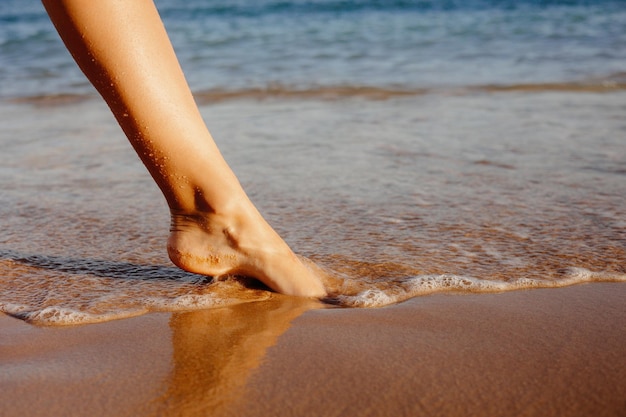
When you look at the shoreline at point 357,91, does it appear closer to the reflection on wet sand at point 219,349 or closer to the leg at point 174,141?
the leg at point 174,141

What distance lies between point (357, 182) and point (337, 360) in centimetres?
134

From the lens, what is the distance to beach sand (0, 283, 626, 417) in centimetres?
108

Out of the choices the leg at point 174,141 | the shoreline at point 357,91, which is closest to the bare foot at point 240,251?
the leg at point 174,141

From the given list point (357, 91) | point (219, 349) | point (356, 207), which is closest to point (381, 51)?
point (357, 91)

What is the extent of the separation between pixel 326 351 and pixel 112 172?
1741 mm

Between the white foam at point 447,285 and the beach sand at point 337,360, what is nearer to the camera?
the beach sand at point 337,360

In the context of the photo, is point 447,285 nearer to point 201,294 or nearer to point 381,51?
point 201,294

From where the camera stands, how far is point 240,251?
5.26 ft

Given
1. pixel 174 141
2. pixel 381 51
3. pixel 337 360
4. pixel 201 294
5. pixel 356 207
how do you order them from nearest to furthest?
pixel 337 360, pixel 174 141, pixel 201 294, pixel 356 207, pixel 381 51

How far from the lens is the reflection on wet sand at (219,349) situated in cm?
110

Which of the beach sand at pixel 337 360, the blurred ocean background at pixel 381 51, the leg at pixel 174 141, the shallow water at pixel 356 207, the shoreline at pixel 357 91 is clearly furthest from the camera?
the blurred ocean background at pixel 381 51

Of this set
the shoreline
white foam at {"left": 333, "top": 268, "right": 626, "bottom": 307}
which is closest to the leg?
white foam at {"left": 333, "top": 268, "right": 626, "bottom": 307}

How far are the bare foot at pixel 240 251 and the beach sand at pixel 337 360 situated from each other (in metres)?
0.06

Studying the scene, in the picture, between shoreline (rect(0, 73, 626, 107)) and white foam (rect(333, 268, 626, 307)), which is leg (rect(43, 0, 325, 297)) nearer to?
white foam (rect(333, 268, 626, 307))
